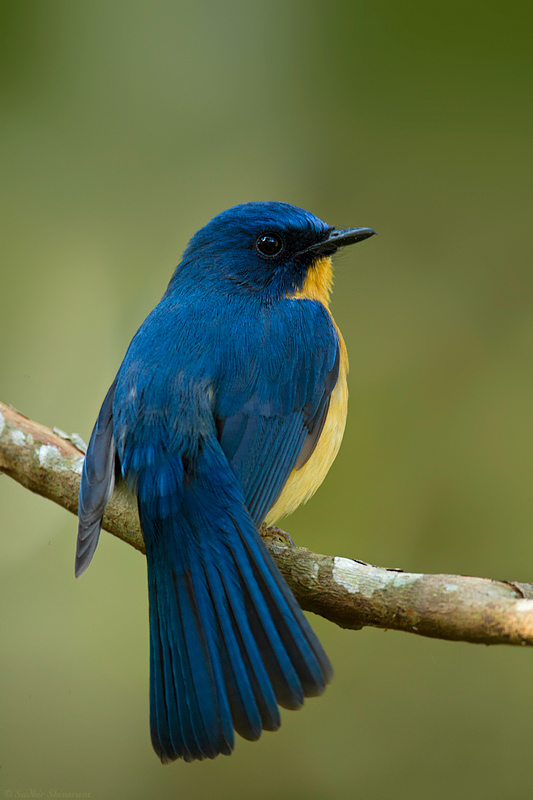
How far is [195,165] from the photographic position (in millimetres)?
5605

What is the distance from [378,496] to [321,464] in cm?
128

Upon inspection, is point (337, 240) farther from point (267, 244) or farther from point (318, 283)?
point (267, 244)

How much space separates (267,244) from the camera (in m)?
3.54

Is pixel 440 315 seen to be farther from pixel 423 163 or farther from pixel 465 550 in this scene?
pixel 465 550

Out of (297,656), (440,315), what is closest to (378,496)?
(440,315)

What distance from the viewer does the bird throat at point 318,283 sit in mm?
3564

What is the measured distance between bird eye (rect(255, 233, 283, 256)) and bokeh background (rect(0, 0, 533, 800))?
492mm

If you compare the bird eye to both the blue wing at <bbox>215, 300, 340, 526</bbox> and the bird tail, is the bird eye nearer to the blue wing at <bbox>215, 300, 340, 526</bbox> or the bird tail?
the blue wing at <bbox>215, 300, 340, 526</bbox>

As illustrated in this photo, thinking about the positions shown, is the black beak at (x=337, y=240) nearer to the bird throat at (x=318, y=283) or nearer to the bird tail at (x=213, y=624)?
the bird throat at (x=318, y=283)

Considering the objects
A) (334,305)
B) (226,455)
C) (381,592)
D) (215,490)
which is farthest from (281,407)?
(334,305)

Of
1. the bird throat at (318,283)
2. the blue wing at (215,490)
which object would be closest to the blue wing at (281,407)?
the blue wing at (215,490)

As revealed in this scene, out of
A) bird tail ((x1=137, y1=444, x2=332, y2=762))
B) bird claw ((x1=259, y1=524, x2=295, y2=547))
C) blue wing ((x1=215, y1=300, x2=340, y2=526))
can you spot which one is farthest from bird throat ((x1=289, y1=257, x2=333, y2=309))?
bird tail ((x1=137, y1=444, x2=332, y2=762))

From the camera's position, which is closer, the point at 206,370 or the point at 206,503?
the point at 206,503

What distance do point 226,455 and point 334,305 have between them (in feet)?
7.67
